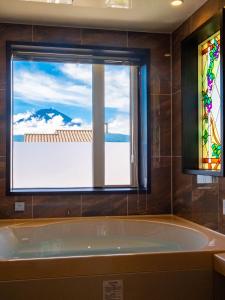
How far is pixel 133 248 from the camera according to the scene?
10.0 ft

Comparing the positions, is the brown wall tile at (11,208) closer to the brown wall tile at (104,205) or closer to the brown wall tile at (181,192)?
the brown wall tile at (104,205)

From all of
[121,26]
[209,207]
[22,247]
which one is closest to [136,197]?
[209,207]

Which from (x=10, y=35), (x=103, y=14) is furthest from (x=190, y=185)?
(x=10, y=35)

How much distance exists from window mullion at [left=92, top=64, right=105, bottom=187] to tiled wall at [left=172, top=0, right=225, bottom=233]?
0.67m

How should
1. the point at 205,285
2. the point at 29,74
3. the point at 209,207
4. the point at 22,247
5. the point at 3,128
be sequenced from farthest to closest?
the point at 29,74
the point at 3,128
the point at 22,247
the point at 209,207
the point at 205,285

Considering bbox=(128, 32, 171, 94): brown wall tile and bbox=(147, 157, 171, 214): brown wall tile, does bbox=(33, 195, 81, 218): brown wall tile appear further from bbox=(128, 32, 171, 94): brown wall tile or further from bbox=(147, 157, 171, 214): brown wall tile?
bbox=(128, 32, 171, 94): brown wall tile

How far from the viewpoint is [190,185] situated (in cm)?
299

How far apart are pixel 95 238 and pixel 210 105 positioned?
148 cm

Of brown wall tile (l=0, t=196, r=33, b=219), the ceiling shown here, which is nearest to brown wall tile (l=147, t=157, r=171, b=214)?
brown wall tile (l=0, t=196, r=33, b=219)

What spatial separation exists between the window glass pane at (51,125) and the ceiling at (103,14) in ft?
1.38

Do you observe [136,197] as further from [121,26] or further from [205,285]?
[121,26]

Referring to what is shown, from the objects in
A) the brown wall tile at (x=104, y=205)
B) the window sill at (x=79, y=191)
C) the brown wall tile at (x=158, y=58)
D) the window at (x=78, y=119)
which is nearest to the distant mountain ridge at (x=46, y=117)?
the window at (x=78, y=119)

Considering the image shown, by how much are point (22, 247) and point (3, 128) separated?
102 cm

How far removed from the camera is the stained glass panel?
8.94 ft
